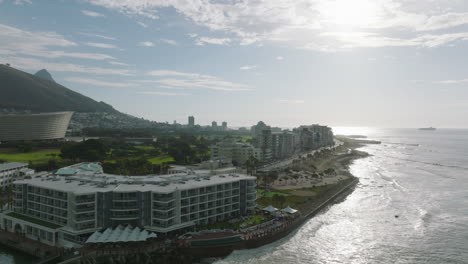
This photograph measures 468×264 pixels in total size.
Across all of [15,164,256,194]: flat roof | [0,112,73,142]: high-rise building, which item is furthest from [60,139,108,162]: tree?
[0,112,73,142]: high-rise building

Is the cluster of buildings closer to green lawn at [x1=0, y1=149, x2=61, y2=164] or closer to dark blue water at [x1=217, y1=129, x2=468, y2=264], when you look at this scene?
dark blue water at [x1=217, y1=129, x2=468, y2=264]

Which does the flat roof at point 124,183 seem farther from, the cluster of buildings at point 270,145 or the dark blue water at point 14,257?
the cluster of buildings at point 270,145

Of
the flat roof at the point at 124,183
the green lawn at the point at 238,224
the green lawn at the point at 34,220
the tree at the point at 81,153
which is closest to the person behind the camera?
the green lawn at the point at 34,220

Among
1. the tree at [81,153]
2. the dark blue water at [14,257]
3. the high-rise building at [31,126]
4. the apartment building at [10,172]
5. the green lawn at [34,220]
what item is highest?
the high-rise building at [31,126]

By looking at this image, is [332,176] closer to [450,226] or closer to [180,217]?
[450,226]

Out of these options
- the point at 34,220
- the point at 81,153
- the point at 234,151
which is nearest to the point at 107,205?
the point at 34,220

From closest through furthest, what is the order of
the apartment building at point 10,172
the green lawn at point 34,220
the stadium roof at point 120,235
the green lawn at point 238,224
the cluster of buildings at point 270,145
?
the stadium roof at point 120,235, the green lawn at point 34,220, the green lawn at point 238,224, the apartment building at point 10,172, the cluster of buildings at point 270,145

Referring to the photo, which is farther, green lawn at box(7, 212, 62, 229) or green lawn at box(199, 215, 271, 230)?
green lawn at box(199, 215, 271, 230)

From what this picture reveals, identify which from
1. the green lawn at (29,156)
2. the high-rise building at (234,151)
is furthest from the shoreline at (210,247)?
the green lawn at (29,156)
